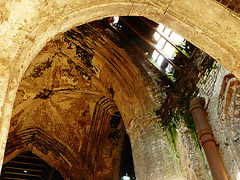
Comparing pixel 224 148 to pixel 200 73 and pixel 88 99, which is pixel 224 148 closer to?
pixel 200 73

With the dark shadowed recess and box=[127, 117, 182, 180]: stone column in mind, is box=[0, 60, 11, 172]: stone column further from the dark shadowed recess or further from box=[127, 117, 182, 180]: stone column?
the dark shadowed recess

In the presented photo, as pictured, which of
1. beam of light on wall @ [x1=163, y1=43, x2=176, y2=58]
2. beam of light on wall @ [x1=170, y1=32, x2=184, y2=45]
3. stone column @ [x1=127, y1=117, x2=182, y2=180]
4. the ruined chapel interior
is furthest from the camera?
beam of light on wall @ [x1=163, y1=43, x2=176, y2=58]

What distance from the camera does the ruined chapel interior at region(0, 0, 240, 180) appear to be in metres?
2.36

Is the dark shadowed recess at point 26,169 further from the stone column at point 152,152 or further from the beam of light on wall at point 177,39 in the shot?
the beam of light on wall at point 177,39

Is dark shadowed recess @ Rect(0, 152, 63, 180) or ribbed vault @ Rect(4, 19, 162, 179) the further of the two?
dark shadowed recess @ Rect(0, 152, 63, 180)

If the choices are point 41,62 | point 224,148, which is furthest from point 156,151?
point 41,62

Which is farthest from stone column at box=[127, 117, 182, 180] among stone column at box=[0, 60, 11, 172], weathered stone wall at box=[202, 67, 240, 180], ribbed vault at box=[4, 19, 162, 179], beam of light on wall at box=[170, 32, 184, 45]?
stone column at box=[0, 60, 11, 172]

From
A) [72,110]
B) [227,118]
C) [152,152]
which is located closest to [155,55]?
[152,152]

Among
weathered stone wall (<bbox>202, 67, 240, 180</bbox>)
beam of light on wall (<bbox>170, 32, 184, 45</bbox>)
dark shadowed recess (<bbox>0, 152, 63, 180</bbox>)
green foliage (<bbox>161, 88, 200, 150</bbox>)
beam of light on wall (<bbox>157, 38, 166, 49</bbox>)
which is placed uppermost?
beam of light on wall (<bbox>157, 38, 166, 49</bbox>)

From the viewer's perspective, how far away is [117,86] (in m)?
8.02

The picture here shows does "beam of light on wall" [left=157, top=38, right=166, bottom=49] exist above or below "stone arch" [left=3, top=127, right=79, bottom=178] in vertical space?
above

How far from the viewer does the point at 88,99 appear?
33.2 feet

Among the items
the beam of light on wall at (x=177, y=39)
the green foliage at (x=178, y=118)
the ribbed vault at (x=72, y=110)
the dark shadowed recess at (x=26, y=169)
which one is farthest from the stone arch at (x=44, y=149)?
the beam of light on wall at (x=177, y=39)

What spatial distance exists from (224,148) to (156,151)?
59.3 inches
